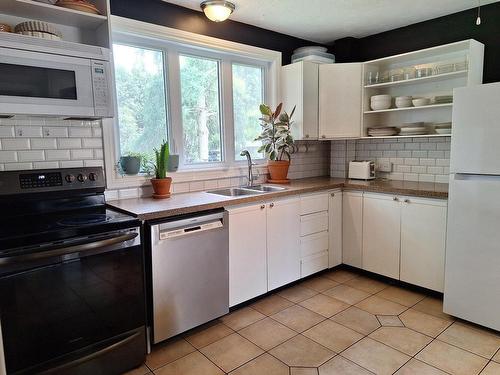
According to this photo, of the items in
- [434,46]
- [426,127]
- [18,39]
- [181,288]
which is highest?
[434,46]

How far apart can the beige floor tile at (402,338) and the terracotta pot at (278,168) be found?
63.4 inches

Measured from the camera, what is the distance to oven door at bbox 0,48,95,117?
1.70m

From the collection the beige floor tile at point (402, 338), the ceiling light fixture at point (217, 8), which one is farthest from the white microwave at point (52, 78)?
the beige floor tile at point (402, 338)

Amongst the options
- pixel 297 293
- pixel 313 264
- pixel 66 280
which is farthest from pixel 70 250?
pixel 313 264

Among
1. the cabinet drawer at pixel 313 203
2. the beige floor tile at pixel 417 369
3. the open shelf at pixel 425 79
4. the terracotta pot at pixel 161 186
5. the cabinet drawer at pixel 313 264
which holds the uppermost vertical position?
the open shelf at pixel 425 79

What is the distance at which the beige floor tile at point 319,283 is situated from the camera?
3.10 meters

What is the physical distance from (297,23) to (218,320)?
275cm

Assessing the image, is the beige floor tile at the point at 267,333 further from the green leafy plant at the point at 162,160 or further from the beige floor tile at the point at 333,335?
the green leafy plant at the point at 162,160

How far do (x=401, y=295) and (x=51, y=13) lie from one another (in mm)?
3296

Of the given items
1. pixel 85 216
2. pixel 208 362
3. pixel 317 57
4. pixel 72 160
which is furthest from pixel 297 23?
pixel 208 362

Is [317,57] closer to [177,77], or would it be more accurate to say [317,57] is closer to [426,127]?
[426,127]

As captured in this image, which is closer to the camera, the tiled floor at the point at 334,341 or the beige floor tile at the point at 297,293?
the tiled floor at the point at 334,341

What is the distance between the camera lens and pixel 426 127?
3.23 m

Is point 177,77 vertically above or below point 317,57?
below
